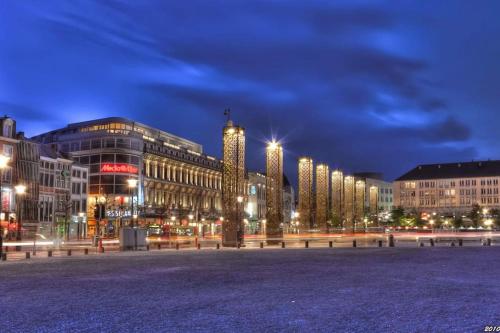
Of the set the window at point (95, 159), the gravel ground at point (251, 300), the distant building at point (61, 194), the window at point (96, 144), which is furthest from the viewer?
the window at point (96, 144)

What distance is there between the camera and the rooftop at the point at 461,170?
189 metres

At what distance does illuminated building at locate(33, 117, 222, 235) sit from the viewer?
101188mm

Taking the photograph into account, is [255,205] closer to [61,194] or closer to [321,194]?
[61,194]

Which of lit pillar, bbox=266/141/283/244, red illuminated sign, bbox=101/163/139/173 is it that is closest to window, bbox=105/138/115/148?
red illuminated sign, bbox=101/163/139/173

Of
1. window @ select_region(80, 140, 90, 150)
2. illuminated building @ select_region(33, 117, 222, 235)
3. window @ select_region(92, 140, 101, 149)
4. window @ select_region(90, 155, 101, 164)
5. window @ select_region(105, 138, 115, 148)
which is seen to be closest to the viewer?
illuminated building @ select_region(33, 117, 222, 235)

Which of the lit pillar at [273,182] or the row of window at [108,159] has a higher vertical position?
the row of window at [108,159]

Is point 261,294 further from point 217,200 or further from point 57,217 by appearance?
point 217,200

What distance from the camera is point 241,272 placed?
2458 cm

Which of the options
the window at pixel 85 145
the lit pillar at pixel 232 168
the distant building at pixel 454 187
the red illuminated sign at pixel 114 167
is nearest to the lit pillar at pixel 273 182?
the lit pillar at pixel 232 168

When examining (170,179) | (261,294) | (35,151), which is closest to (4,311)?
(261,294)

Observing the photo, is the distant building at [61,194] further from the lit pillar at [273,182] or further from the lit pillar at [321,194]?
the lit pillar at [321,194]

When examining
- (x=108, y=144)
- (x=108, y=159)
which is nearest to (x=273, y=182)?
(x=108, y=159)

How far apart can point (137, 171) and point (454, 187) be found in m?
125

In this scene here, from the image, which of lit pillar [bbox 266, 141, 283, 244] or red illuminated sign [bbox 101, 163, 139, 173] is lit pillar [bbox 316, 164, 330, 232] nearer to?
lit pillar [bbox 266, 141, 283, 244]
